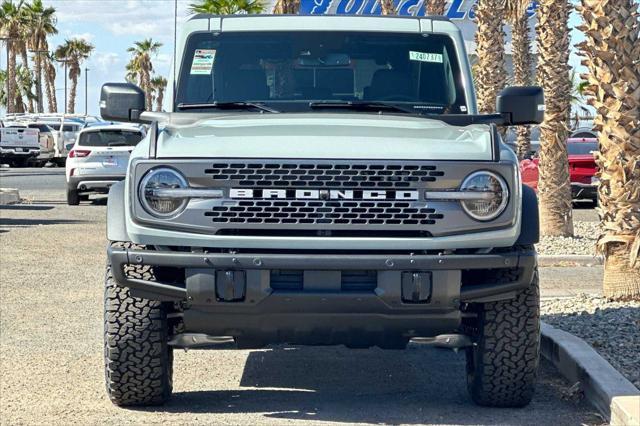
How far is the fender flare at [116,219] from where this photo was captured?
658 centimetres

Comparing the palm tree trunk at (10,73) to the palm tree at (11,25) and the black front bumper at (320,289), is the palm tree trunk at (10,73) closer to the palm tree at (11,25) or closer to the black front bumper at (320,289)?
the palm tree at (11,25)

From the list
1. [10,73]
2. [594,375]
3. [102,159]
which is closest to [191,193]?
[594,375]

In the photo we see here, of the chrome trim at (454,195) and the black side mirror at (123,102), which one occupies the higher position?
the black side mirror at (123,102)

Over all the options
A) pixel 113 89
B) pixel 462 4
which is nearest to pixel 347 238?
pixel 113 89

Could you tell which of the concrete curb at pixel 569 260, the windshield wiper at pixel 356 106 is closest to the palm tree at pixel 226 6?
the concrete curb at pixel 569 260

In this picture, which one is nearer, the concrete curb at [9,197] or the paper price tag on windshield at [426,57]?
the paper price tag on windshield at [426,57]

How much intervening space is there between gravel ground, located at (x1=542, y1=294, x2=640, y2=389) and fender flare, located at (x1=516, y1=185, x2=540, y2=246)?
1.35m

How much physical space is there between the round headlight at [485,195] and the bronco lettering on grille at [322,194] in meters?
0.26

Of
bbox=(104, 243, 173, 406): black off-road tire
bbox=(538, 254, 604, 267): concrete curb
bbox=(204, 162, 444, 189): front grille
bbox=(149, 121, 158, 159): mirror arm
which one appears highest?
bbox=(149, 121, 158, 159): mirror arm

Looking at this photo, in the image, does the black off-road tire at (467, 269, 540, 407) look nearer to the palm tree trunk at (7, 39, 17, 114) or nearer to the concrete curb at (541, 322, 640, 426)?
the concrete curb at (541, 322, 640, 426)

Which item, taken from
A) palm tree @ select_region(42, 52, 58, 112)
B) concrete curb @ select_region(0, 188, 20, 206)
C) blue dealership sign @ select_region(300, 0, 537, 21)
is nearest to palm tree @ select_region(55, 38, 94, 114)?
palm tree @ select_region(42, 52, 58, 112)

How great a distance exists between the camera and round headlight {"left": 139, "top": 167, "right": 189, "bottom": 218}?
6441mm

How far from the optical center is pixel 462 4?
223 ft

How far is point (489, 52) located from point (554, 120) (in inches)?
191
